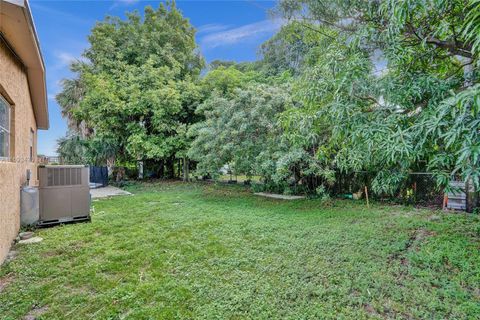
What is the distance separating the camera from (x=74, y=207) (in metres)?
5.39

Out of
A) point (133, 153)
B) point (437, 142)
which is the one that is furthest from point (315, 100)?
point (133, 153)

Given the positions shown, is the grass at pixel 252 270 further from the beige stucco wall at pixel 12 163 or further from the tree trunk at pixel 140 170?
→ the tree trunk at pixel 140 170

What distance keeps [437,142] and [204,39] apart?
16.3 m

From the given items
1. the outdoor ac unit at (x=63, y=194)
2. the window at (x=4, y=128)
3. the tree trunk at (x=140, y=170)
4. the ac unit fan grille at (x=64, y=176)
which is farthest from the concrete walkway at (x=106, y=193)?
the window at (x=4, y=128)

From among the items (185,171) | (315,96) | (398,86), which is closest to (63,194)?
(315,96)

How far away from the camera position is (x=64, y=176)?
525 cm

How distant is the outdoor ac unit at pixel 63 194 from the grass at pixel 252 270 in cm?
29

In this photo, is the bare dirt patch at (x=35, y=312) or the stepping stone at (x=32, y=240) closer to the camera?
the bare dirt patch at (x=35, y=312)

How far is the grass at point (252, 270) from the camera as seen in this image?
251cm

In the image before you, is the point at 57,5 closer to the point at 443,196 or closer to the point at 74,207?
the point at 74,207

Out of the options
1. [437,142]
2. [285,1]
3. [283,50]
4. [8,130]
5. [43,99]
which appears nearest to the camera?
[437,142]

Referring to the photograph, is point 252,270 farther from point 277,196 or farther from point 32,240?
point 277,196

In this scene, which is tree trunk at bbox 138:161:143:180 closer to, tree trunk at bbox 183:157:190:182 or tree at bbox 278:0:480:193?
tree trunk at bbox 183:157:190:182

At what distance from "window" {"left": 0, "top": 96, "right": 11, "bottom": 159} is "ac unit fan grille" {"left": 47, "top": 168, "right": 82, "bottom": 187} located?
2.67 ft
